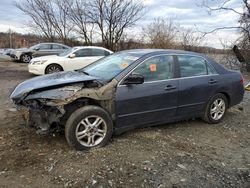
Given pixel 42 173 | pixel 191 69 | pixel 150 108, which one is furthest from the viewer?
pixel 191 69

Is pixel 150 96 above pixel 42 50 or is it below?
below

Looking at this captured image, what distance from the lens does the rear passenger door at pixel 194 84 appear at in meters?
4.71

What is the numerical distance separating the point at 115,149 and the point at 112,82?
1030 mm

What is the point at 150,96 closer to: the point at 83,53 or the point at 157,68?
the point at 157,68

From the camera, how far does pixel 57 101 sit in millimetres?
3609

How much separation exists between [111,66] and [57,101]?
137cm

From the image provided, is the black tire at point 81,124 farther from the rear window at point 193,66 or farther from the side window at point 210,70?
the side window at point 210,70

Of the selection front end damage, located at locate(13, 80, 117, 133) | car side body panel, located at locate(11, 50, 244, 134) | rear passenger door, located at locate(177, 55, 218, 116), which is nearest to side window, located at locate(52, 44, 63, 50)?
car side body panel, located at locate(11, 50, 244, 134)

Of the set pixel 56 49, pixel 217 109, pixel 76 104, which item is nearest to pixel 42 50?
pixel 56 49

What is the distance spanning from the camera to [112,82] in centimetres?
401

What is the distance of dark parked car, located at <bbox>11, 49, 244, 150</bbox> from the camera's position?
375 cm

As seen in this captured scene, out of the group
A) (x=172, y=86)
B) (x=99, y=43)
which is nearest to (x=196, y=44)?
(x=99, y=43)

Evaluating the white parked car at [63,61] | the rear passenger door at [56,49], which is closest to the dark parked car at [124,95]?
the white parked car at [63,61]

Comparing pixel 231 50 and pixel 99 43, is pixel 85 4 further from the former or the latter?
pixel 231 50
